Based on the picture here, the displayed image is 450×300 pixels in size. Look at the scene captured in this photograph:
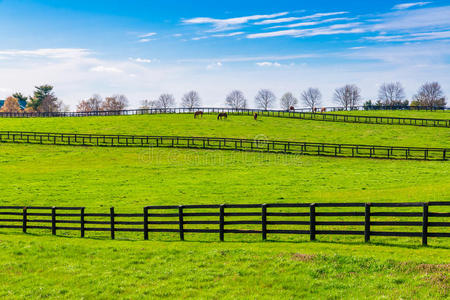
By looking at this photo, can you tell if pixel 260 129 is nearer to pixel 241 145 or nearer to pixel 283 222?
pixel 241 145

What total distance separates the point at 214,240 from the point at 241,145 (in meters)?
34.5

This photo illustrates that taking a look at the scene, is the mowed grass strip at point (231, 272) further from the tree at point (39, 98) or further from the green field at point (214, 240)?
the tree at point (39, 98)

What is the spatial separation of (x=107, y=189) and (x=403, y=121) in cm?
6038

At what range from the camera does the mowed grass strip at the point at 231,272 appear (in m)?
9.95

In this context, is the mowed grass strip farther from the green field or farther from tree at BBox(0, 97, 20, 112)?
tree at BBox(0, 97, 20, 112)

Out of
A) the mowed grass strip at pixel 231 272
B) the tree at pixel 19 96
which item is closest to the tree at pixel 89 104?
the tree at pixel 19 96

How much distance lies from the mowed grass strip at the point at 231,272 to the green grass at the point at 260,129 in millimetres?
46105

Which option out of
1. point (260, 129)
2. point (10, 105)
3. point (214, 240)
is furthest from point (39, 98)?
point (214, 240)

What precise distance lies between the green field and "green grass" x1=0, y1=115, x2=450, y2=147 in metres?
0.81

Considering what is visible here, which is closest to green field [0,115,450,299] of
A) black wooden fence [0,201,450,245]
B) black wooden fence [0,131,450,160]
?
black wooden fence [0,201,450,245]

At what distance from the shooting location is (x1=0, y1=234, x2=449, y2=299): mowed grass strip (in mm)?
9945

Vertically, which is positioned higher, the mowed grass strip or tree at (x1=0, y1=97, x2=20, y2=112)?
tree at (x1=0, y1=97, x2=20, y2=112)

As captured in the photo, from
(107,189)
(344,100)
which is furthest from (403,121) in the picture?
(344,100)

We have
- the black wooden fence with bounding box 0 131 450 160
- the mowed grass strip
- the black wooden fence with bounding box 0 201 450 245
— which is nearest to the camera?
the mowed grass strip
